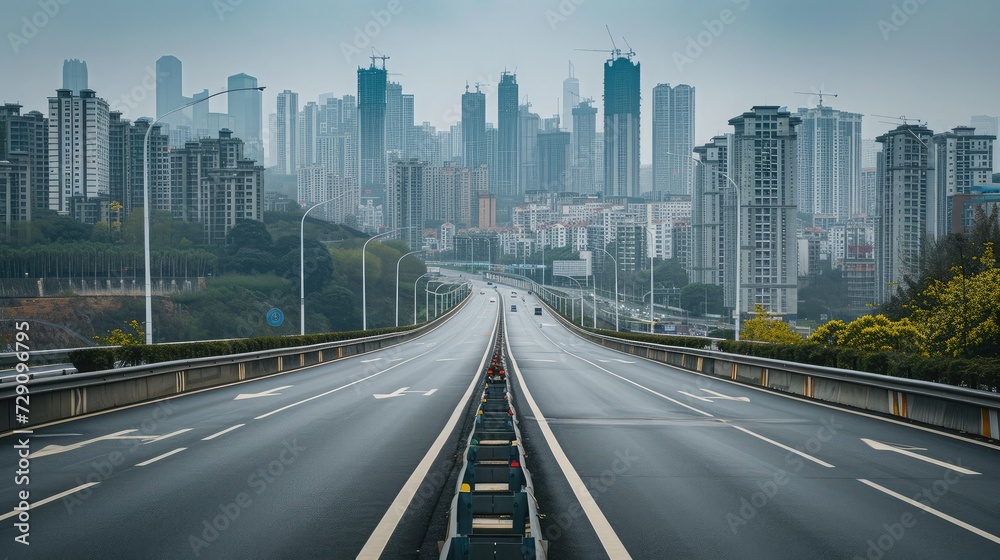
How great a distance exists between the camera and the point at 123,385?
19.5 m

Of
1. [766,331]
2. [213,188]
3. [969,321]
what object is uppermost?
[213,188]

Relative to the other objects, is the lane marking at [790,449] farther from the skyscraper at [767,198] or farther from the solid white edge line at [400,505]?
the skyscraper at [767,198]

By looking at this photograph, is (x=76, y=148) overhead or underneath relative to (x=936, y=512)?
overhead

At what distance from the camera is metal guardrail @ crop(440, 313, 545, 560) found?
593 centimetres

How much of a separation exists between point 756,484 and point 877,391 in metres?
9.63

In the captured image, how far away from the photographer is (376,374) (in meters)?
32.1

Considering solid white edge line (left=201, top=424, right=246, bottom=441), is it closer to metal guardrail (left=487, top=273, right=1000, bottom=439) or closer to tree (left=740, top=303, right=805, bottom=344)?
metal guardrail (left=487, top=273, right=1000, bottom=439)

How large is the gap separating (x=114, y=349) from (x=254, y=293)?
348ft

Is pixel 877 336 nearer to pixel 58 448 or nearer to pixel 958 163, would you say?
pixel 58 448

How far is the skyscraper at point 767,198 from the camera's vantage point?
13425 cm

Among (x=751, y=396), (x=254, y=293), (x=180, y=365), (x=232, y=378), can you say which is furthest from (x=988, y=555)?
(x=254, y=293)

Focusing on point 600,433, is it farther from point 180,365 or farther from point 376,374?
point 376,374

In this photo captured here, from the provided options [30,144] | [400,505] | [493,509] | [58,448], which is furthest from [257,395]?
[30,144]

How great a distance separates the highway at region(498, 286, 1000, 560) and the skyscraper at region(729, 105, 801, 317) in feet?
380
